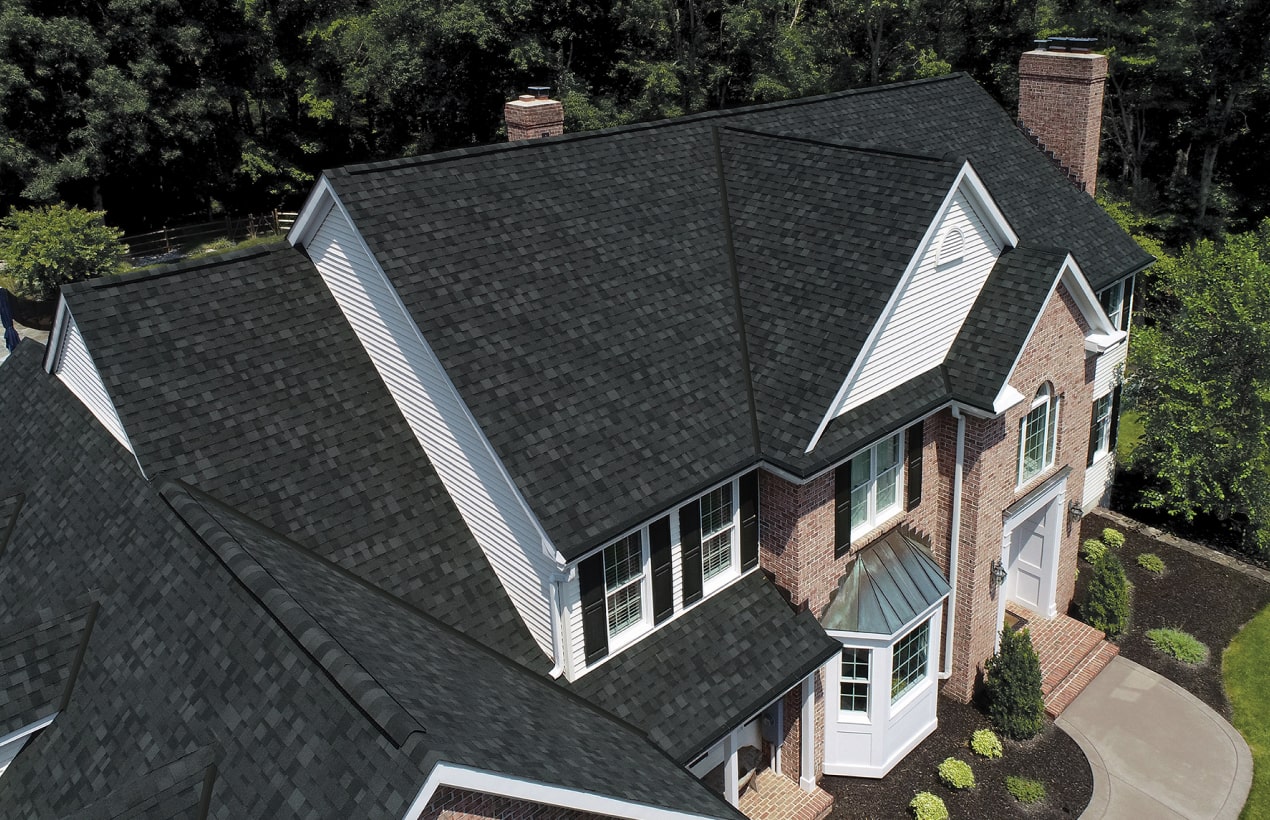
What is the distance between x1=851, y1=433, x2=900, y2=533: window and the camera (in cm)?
1738

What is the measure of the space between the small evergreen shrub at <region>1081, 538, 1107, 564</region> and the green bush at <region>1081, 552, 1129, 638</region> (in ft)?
8.91

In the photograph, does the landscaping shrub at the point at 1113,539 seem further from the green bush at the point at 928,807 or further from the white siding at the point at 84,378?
the white siding at the point at 84,378

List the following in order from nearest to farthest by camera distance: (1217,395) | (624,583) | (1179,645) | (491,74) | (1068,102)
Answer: (624,583), (1179,645), (1217,395), (1068,102), (491,74)

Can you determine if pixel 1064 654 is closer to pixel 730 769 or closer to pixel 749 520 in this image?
pixel 730 769

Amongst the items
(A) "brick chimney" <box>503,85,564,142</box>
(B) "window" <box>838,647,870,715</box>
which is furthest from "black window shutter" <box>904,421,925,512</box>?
(A) "brick chimney" <box>503,85,564,142</box>

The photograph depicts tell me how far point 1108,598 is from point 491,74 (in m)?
42.6

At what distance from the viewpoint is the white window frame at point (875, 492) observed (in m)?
17.4

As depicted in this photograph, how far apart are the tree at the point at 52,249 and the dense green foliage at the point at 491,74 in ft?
16.5

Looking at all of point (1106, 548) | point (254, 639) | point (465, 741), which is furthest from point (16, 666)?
point (1106, 548)

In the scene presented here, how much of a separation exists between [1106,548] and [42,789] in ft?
74.8

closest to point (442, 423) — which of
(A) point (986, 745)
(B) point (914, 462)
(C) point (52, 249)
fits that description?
(B) point (914, 462)

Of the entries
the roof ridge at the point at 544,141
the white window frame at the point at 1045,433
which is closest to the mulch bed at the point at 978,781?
the white window frame at the point at 1045,433

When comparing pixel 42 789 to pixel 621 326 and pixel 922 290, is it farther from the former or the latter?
pixel 922 290

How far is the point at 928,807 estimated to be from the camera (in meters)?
17.1
